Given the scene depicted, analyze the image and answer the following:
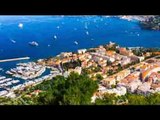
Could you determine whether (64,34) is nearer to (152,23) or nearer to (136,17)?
(136,17)

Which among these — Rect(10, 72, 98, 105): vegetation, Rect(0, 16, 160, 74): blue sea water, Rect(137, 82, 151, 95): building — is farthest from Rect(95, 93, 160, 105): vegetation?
Rect(0, 16, 160, 74): blue sea water

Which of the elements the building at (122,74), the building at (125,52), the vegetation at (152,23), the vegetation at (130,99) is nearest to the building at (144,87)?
the vegetation at (130,99)

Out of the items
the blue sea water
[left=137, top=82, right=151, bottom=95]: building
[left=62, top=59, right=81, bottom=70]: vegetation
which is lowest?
[left=137, top=82, right=151, bottom=95]: building

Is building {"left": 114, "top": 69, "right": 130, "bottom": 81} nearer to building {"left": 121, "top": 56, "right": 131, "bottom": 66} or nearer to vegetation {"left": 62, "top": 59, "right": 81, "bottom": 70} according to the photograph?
building {"left": 121, "top": 56, "right": 131, "bottom": 66}

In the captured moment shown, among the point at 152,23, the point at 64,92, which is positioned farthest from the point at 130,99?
the point at 152,23

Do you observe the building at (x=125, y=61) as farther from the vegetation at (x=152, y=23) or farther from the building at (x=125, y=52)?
the vegetation at (x=152, y=23)
